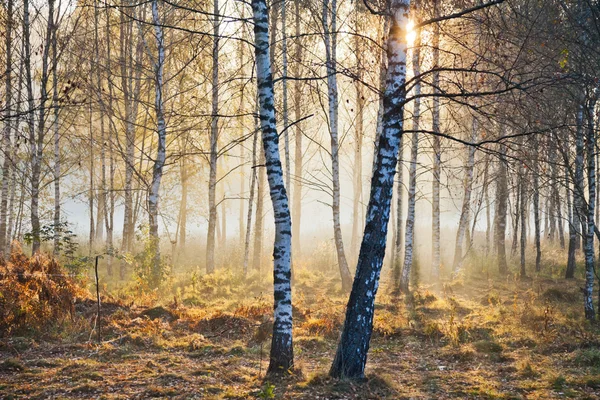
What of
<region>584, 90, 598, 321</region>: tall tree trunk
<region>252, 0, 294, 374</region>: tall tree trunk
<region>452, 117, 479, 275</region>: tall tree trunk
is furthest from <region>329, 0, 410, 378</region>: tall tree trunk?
<region>452, 117, 479, 275</region>: tall tree trunk

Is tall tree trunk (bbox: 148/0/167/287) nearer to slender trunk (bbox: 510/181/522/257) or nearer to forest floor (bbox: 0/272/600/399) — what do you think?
forest floor (bbox: 0/272/600/399)

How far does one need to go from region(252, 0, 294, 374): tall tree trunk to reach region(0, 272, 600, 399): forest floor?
19.3 inches

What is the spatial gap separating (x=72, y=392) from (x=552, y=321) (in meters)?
9.29

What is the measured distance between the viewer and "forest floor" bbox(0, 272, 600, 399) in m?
6.13

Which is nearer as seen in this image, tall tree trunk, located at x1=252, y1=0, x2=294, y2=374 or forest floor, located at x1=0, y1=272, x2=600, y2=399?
forest floor, located at x1=0, y1=272, x2=600, y2=399

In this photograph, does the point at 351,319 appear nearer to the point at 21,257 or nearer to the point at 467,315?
the point at 467,315

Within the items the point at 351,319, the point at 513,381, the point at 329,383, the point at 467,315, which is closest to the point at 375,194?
the point at 351,319

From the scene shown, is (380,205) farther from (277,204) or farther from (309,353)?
(309,353)

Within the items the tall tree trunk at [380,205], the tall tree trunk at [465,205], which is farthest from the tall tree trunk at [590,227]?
the tall tree trunk at [465,205]

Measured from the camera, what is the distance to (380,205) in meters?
6.28

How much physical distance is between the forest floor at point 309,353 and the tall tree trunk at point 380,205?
2.25ft

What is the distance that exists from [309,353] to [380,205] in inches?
144

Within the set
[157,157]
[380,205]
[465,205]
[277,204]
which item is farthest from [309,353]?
[465,205]

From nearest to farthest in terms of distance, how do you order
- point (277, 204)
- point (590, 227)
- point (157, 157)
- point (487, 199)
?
point (277, 204), point (590, 227), point (157, 157), point (487, 199)
